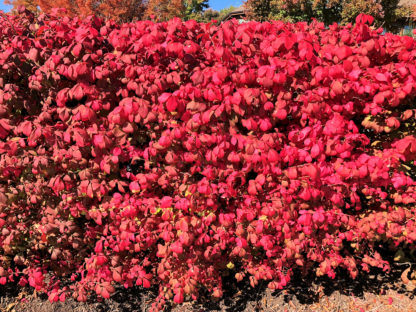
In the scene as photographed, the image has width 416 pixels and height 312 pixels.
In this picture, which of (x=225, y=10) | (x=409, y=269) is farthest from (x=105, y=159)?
(x=225, y=10)

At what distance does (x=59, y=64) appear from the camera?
90.4 inches

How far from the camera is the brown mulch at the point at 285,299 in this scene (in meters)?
3.02

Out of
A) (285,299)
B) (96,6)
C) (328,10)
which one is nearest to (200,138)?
(285,299)

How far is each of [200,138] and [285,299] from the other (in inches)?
79.9

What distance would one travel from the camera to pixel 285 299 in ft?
10.2

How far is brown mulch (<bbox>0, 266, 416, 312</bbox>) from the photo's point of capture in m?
3.02

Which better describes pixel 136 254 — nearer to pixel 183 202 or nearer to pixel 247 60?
pixel 183 202

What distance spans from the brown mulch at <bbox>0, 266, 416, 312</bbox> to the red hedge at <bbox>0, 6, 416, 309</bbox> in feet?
1.29

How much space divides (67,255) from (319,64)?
2.81 meters

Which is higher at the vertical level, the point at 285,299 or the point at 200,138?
the point at 200,138

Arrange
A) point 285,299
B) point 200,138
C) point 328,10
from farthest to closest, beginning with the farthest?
point 328,10, point 285,299, point 200,138

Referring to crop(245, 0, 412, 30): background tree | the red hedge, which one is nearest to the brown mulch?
the red hedge

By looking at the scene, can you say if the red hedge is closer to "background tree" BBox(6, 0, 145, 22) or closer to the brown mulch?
the brown mulch

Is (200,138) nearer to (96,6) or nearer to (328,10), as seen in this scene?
(328,10)
